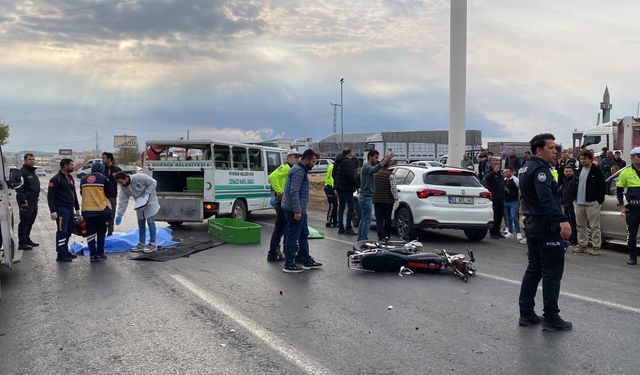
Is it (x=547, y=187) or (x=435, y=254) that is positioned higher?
(x=547, y=187)

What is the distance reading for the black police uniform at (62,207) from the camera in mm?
9055

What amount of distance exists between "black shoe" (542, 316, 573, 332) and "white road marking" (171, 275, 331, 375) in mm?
2432

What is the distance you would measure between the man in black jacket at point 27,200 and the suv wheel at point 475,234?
29.4ft

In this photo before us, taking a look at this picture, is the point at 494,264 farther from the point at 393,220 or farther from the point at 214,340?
the point at 214,340

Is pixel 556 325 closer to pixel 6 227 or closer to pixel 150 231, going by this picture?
pixel 6 227

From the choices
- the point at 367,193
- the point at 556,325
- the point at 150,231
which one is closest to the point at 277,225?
the point at 367,193

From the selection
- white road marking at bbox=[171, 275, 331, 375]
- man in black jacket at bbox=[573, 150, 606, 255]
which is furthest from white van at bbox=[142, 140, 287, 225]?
man in black jacket at bbox=[573, 150, 606, 255]

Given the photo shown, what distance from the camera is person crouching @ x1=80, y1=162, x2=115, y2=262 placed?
9.03 meters

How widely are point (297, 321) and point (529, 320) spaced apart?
2387 millimetres

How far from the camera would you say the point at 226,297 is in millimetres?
6613

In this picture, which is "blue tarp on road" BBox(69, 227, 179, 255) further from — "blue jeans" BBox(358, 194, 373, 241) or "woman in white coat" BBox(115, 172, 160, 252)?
"blue jeans" BBox(358, 194, 373, 241)

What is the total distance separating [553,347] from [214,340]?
310cm

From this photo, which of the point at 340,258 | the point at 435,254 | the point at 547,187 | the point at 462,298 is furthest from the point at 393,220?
the point at 547,187

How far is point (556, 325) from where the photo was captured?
5.27 metres
